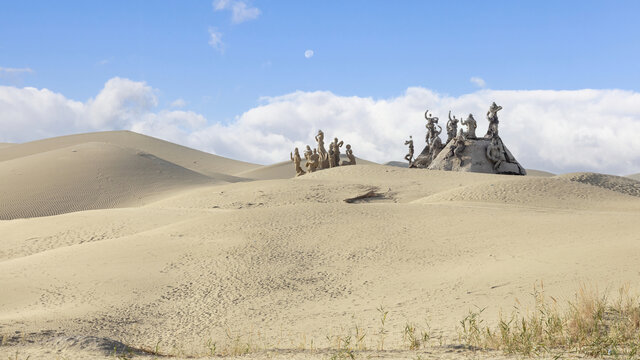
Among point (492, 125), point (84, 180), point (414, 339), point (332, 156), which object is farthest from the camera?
point (84, 180)

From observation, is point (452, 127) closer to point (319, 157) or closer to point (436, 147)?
point (436, 147)

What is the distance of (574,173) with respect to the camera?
2202 centimetres

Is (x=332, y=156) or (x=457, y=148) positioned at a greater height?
(x=332, y=156)

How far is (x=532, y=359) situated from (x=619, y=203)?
14641mm

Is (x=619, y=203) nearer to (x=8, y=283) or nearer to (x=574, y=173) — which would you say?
(x=574, y=173)

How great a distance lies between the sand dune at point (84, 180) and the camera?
2538 centimetres

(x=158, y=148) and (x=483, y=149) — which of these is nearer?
(x=483, y=149)

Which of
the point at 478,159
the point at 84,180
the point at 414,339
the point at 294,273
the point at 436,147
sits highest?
the point at 436,147

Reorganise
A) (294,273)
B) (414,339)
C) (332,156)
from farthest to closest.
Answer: (332,156) → (294,273) → (414,339)

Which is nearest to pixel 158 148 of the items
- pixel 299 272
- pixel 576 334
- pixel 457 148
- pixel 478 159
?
pixel 457 148

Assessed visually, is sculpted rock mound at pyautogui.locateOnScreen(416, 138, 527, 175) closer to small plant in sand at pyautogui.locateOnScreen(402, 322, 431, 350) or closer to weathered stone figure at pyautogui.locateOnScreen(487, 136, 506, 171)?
weathered stone figure at pyautogui.locateOnScreen(487, 136, 506, 171)

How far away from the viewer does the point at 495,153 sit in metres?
24.3

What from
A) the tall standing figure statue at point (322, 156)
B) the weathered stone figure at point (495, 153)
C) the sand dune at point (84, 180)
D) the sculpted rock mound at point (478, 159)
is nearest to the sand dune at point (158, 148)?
the sand dune at point (84, 180)

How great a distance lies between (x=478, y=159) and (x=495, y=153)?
82 cm
